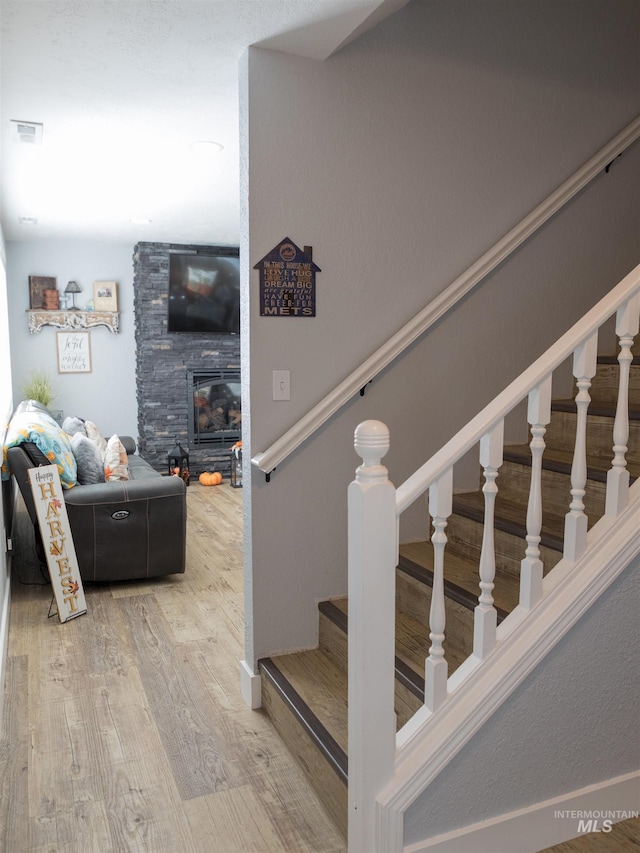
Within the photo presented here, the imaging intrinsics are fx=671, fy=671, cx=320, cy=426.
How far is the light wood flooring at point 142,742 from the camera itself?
202cm

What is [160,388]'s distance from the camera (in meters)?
7.27

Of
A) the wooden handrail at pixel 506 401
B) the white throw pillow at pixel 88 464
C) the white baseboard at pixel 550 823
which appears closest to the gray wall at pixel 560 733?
the white baseboard at pixel 550 823

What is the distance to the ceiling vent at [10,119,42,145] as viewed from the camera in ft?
11.1

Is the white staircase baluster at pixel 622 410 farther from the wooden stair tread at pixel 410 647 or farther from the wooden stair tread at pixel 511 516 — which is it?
the wooden stair tread at pixel 410 647

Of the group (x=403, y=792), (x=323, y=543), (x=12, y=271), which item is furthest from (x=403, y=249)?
(x=12, y=271)

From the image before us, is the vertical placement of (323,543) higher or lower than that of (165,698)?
higher

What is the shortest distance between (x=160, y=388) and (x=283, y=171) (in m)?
5.03

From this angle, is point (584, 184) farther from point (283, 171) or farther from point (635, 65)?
point (283, 171)

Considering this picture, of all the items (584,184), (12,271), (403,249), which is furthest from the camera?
(12,271)

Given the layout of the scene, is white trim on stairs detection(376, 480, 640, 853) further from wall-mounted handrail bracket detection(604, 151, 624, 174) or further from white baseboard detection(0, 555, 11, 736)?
wall-mounted handrail bracket detection(604, 151, 624, 174)

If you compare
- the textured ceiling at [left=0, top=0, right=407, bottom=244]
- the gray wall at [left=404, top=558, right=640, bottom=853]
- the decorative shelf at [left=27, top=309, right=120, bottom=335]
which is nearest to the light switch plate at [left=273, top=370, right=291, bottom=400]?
the textured ceiling at [left=0, top=0, right=407, bottom=244]

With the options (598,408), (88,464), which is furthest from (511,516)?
(88,464)

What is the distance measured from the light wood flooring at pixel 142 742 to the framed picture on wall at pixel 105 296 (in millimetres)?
4184

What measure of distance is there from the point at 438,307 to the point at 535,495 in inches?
45.4
